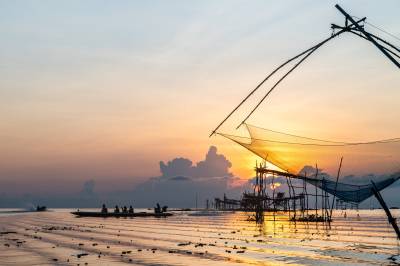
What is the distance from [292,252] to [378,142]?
34.8 ft

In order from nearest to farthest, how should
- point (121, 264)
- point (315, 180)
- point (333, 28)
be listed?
point (333, 28)
point (121, 264)
point (315, 180)

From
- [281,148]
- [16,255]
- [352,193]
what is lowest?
[16,255]

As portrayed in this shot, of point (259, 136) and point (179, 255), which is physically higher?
point (259, 136)

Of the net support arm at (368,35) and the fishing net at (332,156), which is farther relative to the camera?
the fishing net at (332,156)

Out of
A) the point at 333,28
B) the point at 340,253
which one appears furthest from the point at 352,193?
the point at 333,28

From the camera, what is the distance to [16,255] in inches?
976

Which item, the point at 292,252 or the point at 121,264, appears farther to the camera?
the point at 292,252

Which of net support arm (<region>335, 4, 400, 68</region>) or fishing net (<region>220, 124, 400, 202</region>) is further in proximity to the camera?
fishing net (<region>220, 124, 400, 202</region>)

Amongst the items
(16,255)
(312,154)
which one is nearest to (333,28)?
(16,255)

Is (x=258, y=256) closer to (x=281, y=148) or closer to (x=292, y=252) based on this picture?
(x=292, y=252)

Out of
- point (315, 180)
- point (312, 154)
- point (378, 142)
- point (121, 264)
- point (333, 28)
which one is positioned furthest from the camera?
point (315, 180)

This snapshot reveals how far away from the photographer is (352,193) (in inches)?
1781

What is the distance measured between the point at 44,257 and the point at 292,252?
1290cm

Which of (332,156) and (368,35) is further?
(332,156)
